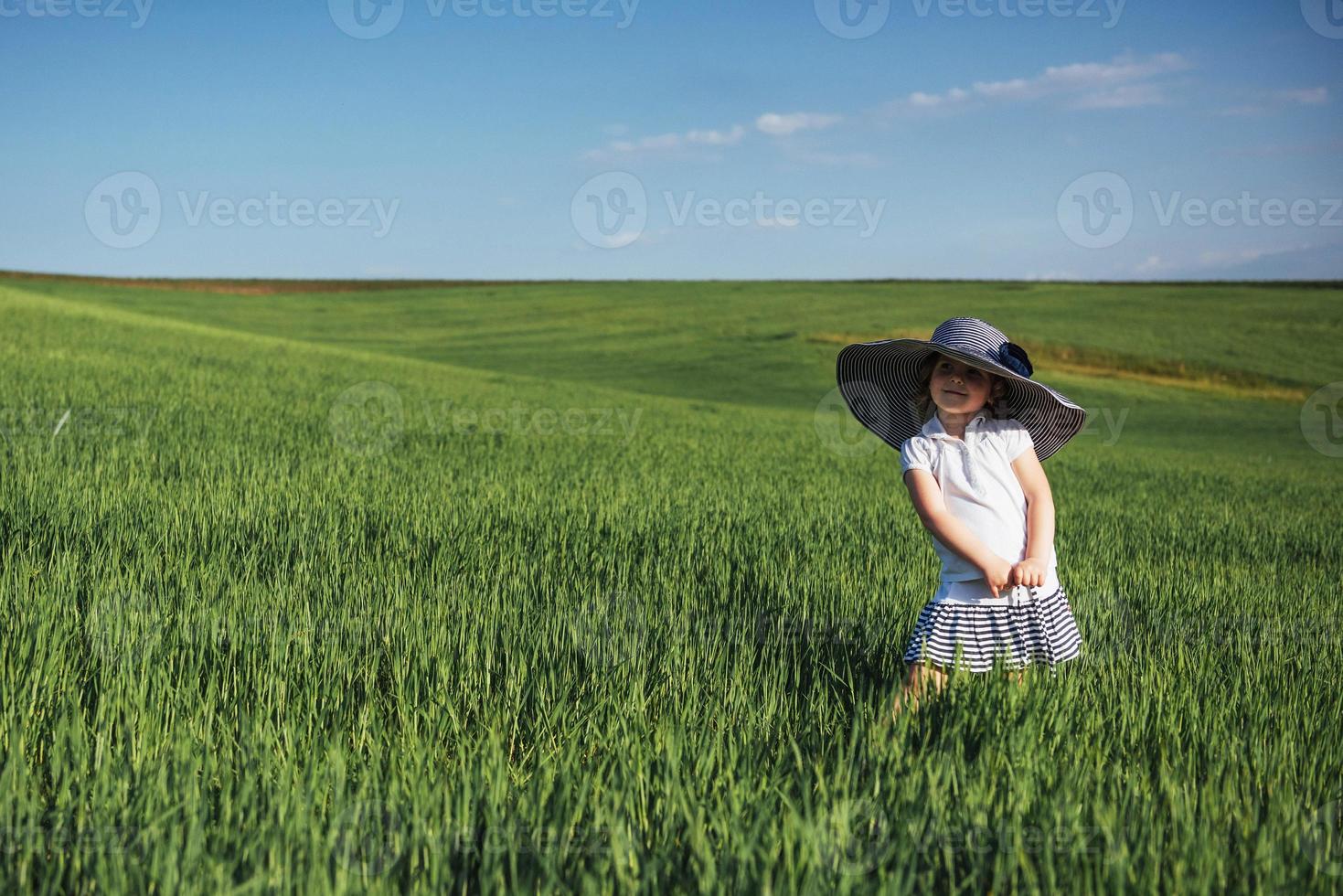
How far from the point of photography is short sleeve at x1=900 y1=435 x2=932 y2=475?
3.42 metres

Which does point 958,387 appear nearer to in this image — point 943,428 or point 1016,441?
point 943,428

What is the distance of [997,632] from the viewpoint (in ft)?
10.8

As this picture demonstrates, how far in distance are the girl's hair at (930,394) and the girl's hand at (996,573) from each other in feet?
2.35

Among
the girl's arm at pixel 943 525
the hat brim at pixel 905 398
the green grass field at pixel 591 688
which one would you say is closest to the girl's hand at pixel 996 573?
the girl's arm at pixel 943 525

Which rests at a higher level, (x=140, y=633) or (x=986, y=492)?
(x=986, y=492)

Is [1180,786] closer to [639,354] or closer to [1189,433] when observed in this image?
[1189,433]

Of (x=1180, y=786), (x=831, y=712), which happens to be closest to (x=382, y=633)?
(x=831, y=712)

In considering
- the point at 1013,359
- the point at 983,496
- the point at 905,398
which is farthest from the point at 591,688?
the point at 1013,359

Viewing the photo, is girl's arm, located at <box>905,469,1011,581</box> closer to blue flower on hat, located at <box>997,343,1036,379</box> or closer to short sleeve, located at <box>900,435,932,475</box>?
short sleeve, located at <box>900,435,932,475</box>

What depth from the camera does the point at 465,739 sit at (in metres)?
2.53

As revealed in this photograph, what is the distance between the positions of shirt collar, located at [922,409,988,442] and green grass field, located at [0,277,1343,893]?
881mm

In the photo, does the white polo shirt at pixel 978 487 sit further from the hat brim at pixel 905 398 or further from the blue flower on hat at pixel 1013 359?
the blue flower on hat at pixel 1013 359

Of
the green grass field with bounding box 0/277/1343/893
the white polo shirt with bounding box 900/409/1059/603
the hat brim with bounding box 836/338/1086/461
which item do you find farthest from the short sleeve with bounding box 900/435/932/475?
the green grass field with bounding box 0/277/1343/893

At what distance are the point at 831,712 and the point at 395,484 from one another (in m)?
5.05
